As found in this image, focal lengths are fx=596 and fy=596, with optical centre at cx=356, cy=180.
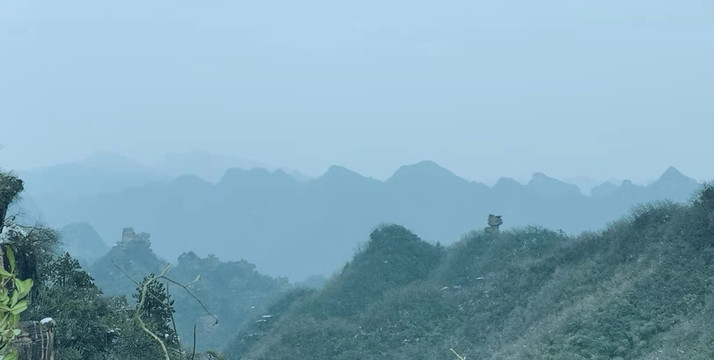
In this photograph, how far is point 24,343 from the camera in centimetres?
690

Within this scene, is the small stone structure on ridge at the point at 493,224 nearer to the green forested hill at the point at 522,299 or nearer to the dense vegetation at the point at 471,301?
the dense vegetation at the point at 471,301

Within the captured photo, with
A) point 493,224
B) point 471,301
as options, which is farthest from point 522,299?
point 493,224

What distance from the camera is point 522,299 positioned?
36688 mm

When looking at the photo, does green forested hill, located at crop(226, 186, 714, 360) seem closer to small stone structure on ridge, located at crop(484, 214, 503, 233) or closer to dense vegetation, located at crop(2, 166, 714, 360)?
dense vegetation, located at crop(2, 166, 714, 360)

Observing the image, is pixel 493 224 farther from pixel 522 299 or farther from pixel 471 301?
pixel 522 299

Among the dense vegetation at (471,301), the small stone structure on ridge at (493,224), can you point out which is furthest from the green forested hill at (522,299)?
the small stone structure on ridge at (493,224)

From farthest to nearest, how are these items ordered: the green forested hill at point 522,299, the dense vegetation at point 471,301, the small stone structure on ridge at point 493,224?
the small stone structure on ridge at point 493,224
the green forested hill at point 522,299
the dense vegetation at point 471,301

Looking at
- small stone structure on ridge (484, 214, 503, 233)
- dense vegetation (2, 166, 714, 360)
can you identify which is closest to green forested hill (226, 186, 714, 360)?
dense vegetation (2, 166, 714, 360)

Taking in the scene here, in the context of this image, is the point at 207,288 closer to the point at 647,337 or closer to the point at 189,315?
the point at 189,315

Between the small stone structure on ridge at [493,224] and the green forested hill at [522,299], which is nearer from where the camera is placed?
the green forested hill at [522,299]

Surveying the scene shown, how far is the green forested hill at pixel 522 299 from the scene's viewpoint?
1035 inches

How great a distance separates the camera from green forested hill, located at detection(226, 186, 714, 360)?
26281 millimetres

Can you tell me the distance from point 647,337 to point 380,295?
2462 centimetres

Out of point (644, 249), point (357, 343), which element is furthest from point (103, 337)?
point (644, 249)
